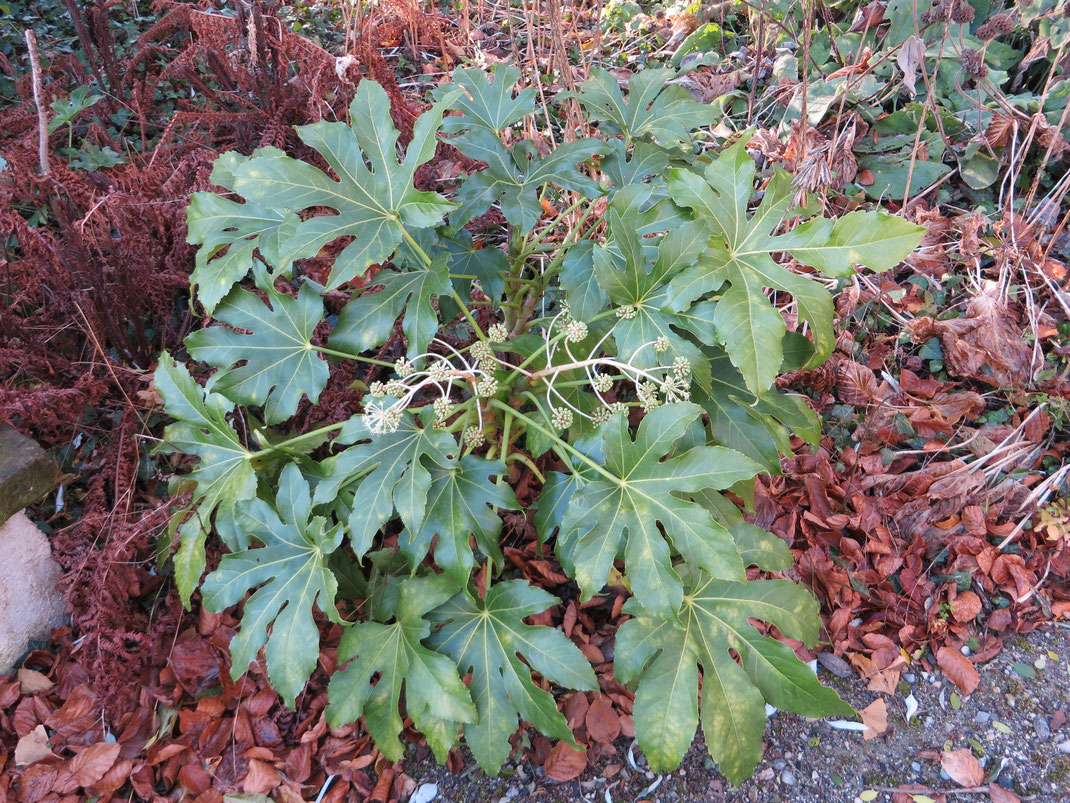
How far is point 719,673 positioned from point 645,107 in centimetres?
151

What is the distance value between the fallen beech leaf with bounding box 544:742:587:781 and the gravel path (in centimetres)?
3

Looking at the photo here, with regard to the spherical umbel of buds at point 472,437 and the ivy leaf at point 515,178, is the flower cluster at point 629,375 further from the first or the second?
the ivy leaf at point 515,178

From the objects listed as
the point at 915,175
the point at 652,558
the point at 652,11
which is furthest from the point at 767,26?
the point at 652,558

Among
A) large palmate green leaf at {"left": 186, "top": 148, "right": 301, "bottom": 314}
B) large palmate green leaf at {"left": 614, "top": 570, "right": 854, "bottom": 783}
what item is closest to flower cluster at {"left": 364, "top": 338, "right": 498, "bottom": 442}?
large palmate green leaf at {"left": 186, "top": 148, "right": 301, "bottom": 314}

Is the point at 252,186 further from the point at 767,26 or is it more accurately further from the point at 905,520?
the point at 767,26

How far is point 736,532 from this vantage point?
5.58ft

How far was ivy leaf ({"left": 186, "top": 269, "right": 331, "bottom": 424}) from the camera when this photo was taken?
1.66 meters

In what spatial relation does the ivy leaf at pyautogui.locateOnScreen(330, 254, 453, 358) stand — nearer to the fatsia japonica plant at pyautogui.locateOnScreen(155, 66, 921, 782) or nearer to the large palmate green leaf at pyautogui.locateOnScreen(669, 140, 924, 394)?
the fatsia japonica plant at pyautogui.locateOnScreen(155, 66, 921, 782)

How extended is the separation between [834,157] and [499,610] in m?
2.37

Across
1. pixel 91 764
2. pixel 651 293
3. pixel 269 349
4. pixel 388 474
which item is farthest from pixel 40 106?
pixel 651 293

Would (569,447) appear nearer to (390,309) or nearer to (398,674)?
(390,309)

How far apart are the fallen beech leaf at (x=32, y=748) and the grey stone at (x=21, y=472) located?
56cm

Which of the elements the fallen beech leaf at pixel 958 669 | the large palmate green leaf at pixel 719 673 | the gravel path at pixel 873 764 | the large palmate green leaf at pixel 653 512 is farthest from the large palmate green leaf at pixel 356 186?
the fallen beech leaf at pixel 958 669

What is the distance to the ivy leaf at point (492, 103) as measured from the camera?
6.18 ft
